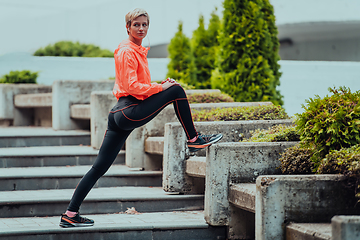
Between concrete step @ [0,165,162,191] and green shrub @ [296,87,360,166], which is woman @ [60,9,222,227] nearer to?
green shrub @ [296,87,360,166]

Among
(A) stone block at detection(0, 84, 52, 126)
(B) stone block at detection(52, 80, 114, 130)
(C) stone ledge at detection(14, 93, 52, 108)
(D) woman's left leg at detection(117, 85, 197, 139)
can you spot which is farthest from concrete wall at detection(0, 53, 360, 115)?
(B) stone block at detection(52, 80, 114, 130)

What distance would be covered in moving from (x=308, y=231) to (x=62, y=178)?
3.48 m

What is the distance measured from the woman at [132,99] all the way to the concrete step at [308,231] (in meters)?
1.14

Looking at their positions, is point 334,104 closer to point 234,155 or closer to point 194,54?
point 234,155

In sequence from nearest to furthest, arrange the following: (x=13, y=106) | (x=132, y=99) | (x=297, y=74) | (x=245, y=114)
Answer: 1. (x=132, y=99)
2. (x=245, y=114)
3. (x=297, y=74)
4. (x=13, y=106)

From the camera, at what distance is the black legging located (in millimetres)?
3840

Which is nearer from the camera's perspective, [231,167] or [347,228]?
[347,228]

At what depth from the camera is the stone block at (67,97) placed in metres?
8.45

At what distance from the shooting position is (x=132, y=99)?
3900mm

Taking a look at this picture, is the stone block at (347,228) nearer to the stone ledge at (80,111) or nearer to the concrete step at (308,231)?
the concrete step at (308,231)

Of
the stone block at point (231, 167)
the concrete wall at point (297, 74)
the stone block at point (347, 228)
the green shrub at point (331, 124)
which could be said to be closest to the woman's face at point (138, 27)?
the stone block at point (231, 167)

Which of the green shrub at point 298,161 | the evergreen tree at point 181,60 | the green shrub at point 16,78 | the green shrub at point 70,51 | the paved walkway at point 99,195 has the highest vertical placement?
the green shrub at point 70,51

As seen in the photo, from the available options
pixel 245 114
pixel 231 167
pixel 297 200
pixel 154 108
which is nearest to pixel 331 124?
pixel 297 200

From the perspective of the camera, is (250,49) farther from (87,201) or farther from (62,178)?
(87,201)
